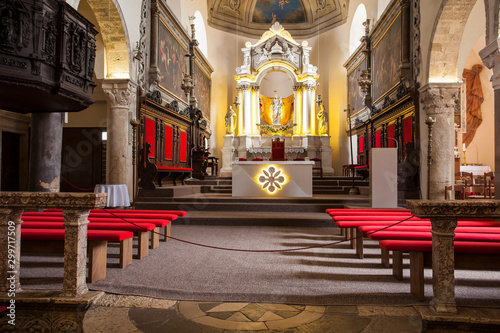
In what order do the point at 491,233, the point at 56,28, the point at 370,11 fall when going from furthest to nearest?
the point at 370,11, the point at 56,28, the point at 491,233

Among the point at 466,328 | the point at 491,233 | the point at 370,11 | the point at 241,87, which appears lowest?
the point at 466,328

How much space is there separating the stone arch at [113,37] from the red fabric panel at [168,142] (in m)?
2.47

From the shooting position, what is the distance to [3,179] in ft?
30.2

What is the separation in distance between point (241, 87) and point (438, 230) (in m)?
13.0

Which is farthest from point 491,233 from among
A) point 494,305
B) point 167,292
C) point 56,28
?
point 56,28

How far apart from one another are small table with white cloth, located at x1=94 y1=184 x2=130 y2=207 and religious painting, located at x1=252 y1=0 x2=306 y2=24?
12.4 metres

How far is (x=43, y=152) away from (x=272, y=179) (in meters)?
4.52

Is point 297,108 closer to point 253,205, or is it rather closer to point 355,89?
point 355,89

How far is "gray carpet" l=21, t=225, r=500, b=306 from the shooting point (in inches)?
103

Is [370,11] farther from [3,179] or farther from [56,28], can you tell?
[3,179]

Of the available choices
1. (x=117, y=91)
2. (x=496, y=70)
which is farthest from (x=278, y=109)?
(x=496, y=70)

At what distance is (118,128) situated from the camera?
8.10m

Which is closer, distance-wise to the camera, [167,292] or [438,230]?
[438,230]

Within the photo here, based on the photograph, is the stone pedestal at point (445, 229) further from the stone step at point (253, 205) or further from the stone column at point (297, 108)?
the stone column at point (297, 108)
